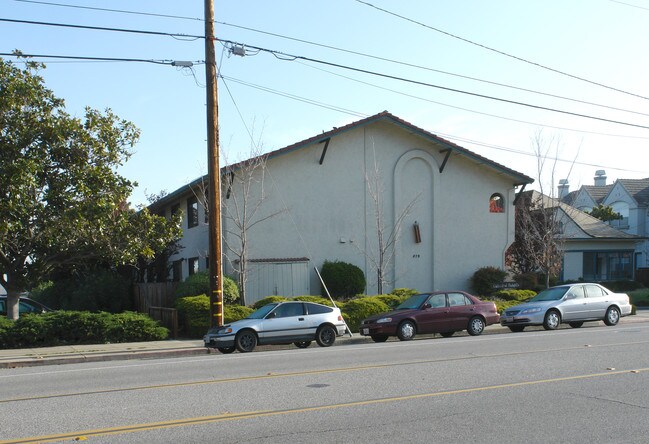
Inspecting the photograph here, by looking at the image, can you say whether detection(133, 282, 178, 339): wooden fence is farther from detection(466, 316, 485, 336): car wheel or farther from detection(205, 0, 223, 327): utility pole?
detection(466, 316, 485, 336): car wheel

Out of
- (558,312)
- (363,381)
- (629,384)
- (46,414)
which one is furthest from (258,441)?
(558,312)

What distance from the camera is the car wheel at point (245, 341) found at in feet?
58.0

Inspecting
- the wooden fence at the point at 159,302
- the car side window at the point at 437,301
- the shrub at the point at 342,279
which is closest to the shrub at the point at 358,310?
the car side window at the point at 437,301

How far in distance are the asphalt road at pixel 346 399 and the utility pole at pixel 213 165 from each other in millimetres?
3957

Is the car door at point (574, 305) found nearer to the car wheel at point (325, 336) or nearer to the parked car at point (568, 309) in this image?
the parked car at point (568, 309)

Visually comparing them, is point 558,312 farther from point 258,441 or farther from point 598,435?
point 258,441

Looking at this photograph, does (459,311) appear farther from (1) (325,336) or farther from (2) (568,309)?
(1) (325,336)

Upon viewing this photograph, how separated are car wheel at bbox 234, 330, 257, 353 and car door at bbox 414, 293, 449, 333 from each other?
4.95m

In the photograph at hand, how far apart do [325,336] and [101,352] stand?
5.75 m

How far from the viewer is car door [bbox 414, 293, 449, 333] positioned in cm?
2017

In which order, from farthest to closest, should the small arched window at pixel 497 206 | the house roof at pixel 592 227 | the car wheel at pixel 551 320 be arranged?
the house roof at pixel 592 227 < the small arched window at pixel 497 206 < the car wheel at pixel 551 320

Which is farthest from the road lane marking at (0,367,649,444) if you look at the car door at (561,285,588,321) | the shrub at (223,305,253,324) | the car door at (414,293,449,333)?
the shrub at (223,305,253,324)

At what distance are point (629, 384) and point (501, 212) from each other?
22.4m

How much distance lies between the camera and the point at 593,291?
74.6 feet
